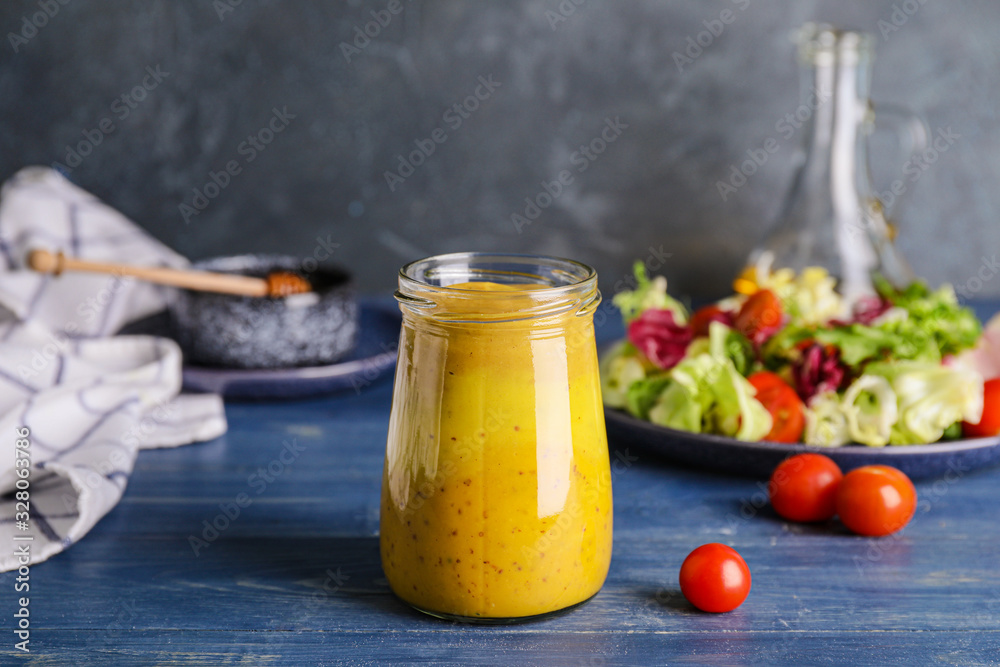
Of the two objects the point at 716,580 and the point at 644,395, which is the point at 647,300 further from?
the point at 716,580

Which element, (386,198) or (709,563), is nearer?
(709,563)

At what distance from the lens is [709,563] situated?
687 mm

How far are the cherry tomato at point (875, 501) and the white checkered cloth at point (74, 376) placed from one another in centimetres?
65

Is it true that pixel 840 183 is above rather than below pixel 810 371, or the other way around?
above

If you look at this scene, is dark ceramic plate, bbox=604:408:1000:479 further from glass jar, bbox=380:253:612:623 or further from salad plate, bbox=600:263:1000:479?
glass jar, bbox=380:253:612:623

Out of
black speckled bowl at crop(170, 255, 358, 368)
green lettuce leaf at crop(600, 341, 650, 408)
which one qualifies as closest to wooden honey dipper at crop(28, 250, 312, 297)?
black speckled bowl at crop(170, 255, 358, 368)

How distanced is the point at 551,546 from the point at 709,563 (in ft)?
0.40

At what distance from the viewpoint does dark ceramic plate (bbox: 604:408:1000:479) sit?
901mm

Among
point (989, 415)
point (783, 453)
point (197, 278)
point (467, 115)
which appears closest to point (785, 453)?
point (783, 453)

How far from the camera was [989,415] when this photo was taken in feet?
3.10

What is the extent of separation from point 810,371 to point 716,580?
367 millimetres

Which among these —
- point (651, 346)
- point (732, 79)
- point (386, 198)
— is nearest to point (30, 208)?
point (386, 198)

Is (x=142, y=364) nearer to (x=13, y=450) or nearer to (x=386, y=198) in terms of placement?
(x=13, y=450)

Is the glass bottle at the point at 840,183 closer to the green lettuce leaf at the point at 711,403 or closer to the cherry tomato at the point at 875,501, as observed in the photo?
the green lettuce leaf at the point at 711,403
